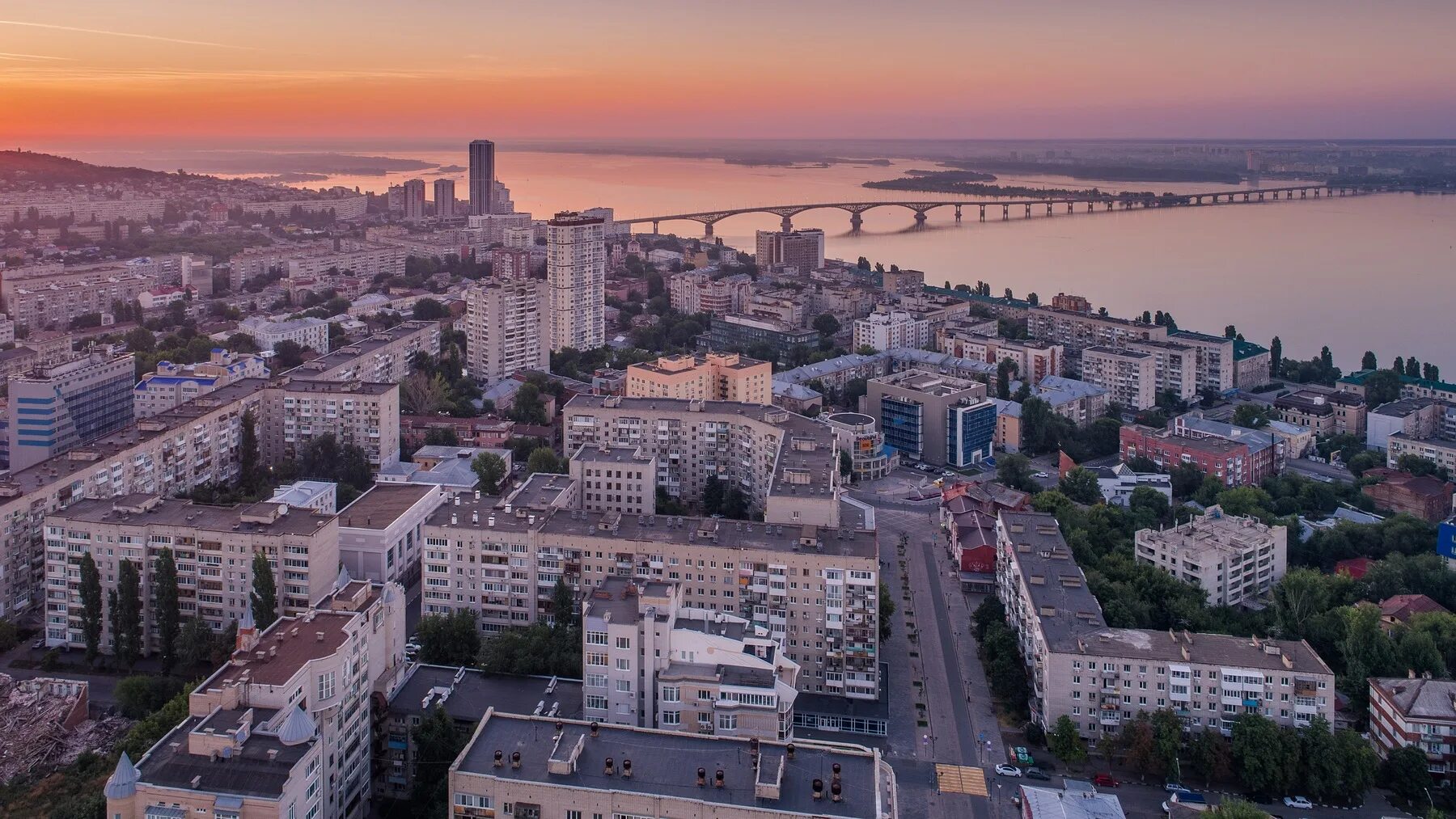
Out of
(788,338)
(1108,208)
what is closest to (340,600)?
(788,338)

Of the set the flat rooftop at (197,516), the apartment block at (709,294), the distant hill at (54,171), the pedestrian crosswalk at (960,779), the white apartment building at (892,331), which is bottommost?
the pedestrian crosswalk at (960,779)

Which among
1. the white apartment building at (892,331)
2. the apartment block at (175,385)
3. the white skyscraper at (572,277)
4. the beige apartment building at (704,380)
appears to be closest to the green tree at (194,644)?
the apartment block at (175,385)

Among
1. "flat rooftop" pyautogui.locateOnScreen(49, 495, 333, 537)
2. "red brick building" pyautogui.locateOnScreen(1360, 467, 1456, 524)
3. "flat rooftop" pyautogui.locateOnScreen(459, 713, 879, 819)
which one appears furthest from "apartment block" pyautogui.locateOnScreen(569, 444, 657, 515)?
"red brick building" pyautogui.locateOnScreen(1360, 467, 1456, 524)

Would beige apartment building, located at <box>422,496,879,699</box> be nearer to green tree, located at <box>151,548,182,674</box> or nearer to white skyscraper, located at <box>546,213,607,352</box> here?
green tree, located at <box>151,548,182,674</box>

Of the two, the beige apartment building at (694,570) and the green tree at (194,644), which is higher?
the beige apartment building at (694,570)

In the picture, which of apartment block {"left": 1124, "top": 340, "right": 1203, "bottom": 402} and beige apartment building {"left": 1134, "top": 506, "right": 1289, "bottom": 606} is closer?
beige apartment building {"left": 1134, "top": 506, "right": 1289, "bottom": 606}

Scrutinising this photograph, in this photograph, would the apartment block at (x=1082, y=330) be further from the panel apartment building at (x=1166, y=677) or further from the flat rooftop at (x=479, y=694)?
the flat rooftop at (x=479, y=694)

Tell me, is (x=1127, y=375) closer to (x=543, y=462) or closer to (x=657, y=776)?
(x=543, y=462)
